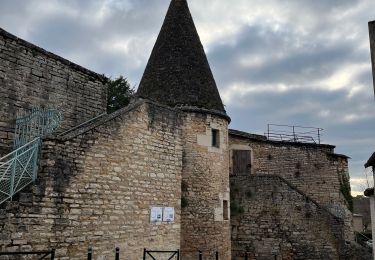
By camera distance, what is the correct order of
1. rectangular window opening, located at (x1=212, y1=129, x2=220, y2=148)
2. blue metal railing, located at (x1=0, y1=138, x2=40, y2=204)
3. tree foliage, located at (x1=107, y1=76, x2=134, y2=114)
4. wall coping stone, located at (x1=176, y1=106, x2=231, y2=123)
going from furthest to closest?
1. tree foliage, located at (x1=107, y1=76, x2=134, y2=114)
2. rectangular window opening, located at (x1=212, y1=129, x2=220, y2=148)
3. wall coping stone, located at (x1=176, y1=106, x2=231, y2=123)
4. blue metal railing, located at (x1=0, y1=138, x2=40, y2=204)

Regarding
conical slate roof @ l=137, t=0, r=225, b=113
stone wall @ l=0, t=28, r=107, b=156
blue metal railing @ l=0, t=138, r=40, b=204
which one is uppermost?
conical slate roof @ l=137, t=0, r=225, b=113

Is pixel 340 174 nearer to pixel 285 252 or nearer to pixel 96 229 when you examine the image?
pixel 285 252

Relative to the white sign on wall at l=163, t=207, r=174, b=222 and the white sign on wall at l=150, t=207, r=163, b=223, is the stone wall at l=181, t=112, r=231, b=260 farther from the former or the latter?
the white sign on wall at l=150, t=207, r=163, b=223

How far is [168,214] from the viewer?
37.4ft

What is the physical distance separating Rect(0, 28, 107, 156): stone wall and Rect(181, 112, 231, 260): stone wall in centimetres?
343

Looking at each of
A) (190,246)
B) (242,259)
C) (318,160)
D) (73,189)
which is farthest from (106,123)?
(318,160)

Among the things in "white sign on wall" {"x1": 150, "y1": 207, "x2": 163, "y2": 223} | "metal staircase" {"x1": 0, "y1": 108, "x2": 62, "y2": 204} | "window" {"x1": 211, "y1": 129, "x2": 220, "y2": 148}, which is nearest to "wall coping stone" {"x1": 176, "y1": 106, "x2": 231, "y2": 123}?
"window" {"x1": 211, "y1": 129, "x2": 220, "y2": 148}

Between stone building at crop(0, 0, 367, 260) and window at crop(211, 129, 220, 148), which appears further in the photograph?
window at crop(211, 129, 220, 148)

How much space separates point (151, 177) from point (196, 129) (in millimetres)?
3359

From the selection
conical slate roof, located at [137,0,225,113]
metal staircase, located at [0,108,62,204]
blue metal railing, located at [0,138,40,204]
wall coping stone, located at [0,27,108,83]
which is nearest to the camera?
blue metal railing, located at [0,138,40,204]

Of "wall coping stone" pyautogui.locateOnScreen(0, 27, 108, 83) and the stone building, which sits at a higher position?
"wall coping stone" pyautogui.locateOnScreen(0, 27, 108, 83)

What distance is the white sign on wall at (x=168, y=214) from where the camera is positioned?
36.9 ft

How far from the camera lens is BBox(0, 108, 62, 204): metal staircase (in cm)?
751

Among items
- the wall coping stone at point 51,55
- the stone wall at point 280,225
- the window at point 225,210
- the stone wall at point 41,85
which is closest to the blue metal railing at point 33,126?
the stone wall at point 41,85
